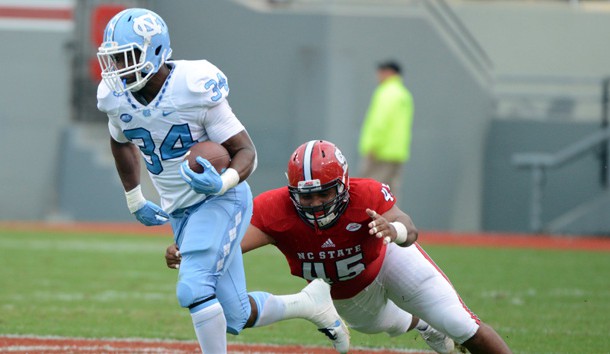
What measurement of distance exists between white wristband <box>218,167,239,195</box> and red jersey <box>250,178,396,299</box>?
332mm

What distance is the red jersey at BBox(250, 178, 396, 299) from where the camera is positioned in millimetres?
4926

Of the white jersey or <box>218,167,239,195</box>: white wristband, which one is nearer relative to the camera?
<box>218,167,239,195</box>: white wristband

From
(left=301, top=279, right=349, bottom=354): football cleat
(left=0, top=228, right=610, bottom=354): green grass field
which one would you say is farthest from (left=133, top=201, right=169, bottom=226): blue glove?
(left=0, top=228, right=610, bottom=354): green grass field

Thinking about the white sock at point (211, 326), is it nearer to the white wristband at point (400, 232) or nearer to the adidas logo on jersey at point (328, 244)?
the adidas logo on jersey at point (328, 244)

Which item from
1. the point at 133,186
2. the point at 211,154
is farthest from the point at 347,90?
the point at 211,154

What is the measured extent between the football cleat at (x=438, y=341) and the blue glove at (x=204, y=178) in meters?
1.55

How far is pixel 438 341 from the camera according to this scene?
5527 millimetres

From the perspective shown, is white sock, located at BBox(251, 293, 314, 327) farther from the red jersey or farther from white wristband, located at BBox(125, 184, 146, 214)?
white wristband, located at BBox(125, 184, 146, 214)

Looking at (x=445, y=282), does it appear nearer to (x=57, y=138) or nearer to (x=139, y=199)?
(x=139, y=199)

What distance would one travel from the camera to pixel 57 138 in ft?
54.5

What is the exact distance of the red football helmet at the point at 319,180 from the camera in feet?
15.6

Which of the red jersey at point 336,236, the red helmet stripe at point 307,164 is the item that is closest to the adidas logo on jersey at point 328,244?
the red jersey at point 336,236

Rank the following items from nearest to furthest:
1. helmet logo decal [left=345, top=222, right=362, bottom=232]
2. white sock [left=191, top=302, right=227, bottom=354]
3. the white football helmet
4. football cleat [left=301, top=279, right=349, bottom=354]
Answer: white sock [left=191, top=302, right=227, bottom=354] < the white football helmet < helmet logo decal [left=345, top=222, right=362, bottom=232] < football cleat [left=301, top=279, right=349, bottom=354]

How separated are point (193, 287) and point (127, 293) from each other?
Answer: 396cm
